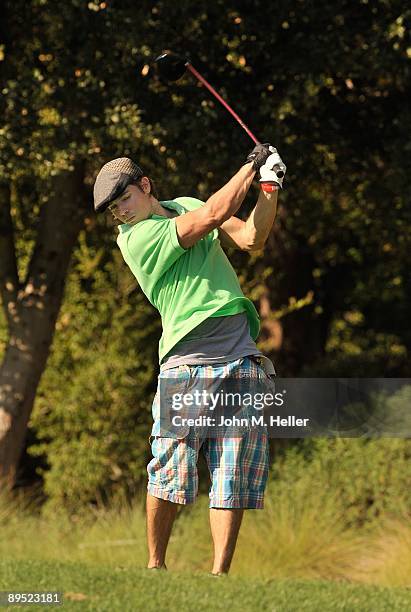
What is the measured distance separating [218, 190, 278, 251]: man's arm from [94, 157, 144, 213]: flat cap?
0.48 meters

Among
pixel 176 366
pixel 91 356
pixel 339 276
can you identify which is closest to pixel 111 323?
pixel 91 356

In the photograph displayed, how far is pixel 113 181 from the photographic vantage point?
5.30 metres

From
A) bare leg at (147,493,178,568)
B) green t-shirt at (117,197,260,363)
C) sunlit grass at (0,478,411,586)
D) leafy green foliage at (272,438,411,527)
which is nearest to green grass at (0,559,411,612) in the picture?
bare leg at (147,493,178,568)

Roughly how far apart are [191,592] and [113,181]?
1.81 m

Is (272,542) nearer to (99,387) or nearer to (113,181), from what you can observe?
(113,181)

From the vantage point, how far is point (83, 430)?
41.1ft

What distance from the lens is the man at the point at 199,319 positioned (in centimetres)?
517

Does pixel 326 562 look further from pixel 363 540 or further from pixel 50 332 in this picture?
pixel 50 332

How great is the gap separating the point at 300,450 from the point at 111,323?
11.2 feet

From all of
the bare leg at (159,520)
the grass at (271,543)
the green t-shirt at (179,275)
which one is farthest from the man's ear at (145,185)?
the grass at (271,543)

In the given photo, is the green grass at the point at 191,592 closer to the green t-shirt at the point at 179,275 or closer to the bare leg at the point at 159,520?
the bare leg at the point at 159,520

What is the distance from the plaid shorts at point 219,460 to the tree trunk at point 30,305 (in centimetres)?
542

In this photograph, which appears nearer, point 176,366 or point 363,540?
point 176,366

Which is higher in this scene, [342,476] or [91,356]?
[91,356]
